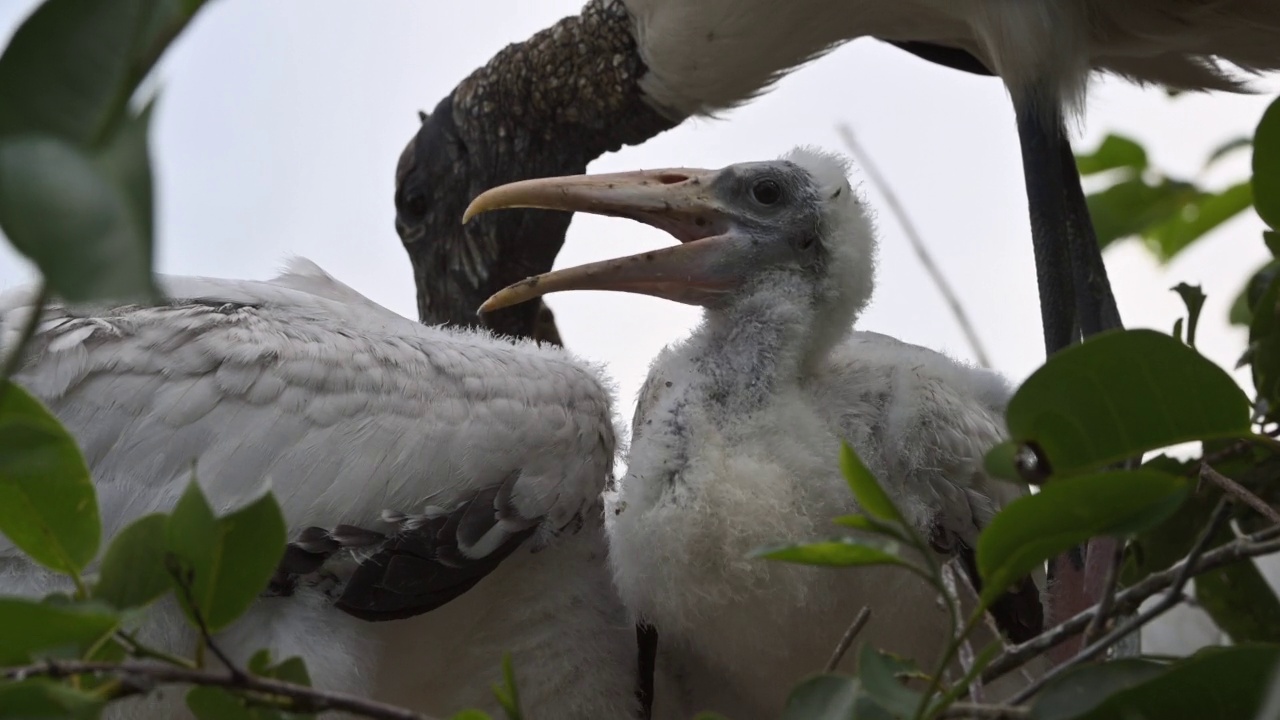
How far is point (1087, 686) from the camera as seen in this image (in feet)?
3.10

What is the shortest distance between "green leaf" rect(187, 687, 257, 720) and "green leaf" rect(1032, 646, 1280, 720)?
19.8 inches

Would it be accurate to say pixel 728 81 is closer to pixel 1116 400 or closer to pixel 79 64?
pixel 1116 400

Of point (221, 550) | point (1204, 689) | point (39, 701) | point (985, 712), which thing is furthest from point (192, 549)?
A: point (1204, 689)

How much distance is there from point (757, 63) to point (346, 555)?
1.38 m

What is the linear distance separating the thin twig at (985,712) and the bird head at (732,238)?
788 millimetres

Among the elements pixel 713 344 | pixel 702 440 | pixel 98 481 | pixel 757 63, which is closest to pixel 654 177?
pixel 713 344

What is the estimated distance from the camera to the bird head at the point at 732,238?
1.74 meters

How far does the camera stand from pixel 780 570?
1478 millimetres

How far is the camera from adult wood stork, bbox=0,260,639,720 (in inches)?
60.3

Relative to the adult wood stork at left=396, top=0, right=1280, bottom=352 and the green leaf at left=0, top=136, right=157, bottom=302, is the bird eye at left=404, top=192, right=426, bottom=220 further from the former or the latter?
the green leaf at left=0, top=136, right=157, bottom=302

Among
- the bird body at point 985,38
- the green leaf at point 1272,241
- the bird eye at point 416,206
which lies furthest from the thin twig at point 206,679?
the bird eye at point 416,206

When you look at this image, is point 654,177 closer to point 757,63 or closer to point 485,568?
point 485,568

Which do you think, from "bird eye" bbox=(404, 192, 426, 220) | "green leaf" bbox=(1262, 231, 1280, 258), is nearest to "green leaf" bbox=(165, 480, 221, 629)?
"green leaf" bbox=(1262, 231, 1280, 258)

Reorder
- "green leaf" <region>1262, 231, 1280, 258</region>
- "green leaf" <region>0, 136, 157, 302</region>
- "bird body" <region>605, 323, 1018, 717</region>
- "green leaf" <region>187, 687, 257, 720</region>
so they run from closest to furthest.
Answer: "green leaf" <region>0, 136, 157, 302</region> → "green leaf" <region>187, 687, 257, 720</region> → "green leaf" <region>1262, 231, 1280, 258</region> → "bird body" <region>605, 323, 1018, 717</region>
